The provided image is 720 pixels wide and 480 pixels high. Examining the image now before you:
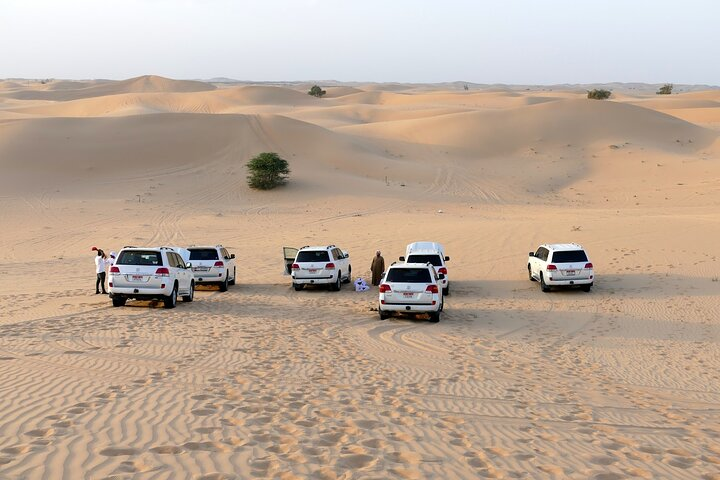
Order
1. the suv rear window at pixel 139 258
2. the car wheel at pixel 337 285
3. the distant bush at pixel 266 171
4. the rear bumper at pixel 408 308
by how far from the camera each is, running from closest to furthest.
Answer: the rear bumper at pixel 408 308 → the suv rear window at pixel 139 258 → the car wheel at pixel 337 285 → the distant bush at pixel 266 171

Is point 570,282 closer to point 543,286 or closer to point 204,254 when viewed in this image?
point 543,286

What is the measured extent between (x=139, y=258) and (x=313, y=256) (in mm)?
6205

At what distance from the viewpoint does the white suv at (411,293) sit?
18.0 meters

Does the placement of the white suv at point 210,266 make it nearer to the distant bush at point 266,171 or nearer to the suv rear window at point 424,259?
the suv rear window at point 424,259

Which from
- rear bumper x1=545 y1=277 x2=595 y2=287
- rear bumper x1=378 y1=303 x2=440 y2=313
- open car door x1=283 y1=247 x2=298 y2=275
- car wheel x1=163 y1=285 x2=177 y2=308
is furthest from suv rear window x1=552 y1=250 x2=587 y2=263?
car wheel x1=163 y1=285 x2=177 y2=308

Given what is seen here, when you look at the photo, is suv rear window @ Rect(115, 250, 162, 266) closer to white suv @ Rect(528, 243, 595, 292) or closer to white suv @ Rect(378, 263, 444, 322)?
white suv @ Rect(378, 263, 444, 322)

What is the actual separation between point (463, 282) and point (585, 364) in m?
11.9

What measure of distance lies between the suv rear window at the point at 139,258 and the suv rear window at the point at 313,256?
18.6 ft

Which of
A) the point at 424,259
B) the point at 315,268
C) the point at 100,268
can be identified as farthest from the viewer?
the point at 315,268

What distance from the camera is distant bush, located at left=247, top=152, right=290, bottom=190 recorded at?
50375mm

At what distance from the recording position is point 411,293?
1806 cm

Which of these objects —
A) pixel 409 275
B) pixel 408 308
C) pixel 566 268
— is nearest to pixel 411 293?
pixel 408 308

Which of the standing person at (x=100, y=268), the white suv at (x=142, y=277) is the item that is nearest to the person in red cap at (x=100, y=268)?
the standing person at (x=100, y=268)

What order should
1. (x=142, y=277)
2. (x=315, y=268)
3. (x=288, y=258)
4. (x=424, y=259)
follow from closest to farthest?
(x=142, y=277) < (x=424, y=259) < (x=315, y=268) < (x=288, y=258)
